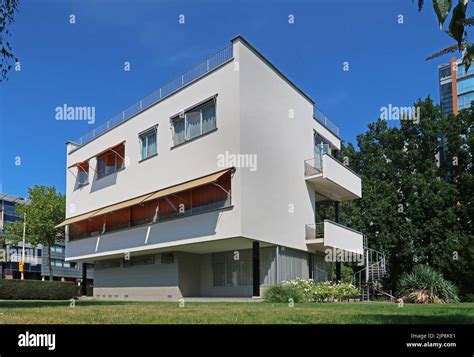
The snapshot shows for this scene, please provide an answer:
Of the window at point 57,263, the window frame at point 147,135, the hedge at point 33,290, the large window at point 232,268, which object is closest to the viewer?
the large window at point 232,268

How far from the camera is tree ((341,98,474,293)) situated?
37.9m

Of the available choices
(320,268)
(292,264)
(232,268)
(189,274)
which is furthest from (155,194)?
(320,268)

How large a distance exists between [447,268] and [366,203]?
833 cm

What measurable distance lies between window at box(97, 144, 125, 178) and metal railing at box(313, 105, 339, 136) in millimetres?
12108

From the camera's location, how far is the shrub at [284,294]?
19.9m

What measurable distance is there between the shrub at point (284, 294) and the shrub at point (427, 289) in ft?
23.9

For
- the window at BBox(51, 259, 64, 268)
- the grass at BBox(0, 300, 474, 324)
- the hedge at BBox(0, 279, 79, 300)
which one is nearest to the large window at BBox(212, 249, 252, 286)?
the hedge at BBox(0, 279, 79, 300)

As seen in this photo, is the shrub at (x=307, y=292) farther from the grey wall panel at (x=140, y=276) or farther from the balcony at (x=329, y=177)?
the grey wall panel at (x=140, y=276)

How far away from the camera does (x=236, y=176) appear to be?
74.9 feet

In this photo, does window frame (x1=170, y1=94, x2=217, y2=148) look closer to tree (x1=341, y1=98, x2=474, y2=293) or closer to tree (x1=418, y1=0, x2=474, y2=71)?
tree (x1=341, y1=98, x2=474, y2=293)

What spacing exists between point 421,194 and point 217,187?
21.4 metres

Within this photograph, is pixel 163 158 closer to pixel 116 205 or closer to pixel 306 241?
pixel 116 205

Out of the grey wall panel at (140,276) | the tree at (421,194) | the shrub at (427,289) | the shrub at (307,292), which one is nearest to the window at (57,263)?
the grey wall panel at (140,276)
